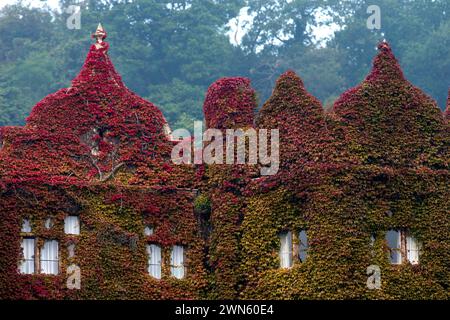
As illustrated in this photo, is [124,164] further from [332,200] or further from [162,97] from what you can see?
[162,97]

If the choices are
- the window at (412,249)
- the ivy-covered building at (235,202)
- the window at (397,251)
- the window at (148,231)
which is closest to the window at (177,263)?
the ivy-covered building at (235,202)

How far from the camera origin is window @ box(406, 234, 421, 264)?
1752 inches

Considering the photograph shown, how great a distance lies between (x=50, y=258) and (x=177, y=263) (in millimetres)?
4303

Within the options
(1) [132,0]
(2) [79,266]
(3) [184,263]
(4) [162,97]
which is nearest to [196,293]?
(3) [184,263]

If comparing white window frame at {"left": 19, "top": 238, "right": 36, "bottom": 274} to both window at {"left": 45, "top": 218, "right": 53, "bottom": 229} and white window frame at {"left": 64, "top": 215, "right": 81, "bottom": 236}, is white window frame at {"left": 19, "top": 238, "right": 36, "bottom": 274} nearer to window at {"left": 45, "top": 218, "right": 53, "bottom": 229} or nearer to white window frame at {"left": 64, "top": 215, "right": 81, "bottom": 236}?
window at {"left": 45, "top": 218, "right": 53, "bottom": 229}

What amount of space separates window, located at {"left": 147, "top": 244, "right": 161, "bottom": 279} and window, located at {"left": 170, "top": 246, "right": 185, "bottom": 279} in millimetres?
447

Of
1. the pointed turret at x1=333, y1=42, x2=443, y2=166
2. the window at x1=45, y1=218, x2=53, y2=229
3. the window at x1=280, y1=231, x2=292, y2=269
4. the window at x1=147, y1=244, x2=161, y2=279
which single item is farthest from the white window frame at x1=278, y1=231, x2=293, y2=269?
the window at x1=45, y1=218, x2=53, y2=229

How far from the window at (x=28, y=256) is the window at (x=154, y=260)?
389 cm

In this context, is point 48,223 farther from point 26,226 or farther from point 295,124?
point 295,124

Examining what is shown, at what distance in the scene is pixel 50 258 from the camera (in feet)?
148

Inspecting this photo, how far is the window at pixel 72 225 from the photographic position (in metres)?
45.3

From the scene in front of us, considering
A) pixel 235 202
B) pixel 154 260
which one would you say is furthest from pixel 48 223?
pixel 235 202

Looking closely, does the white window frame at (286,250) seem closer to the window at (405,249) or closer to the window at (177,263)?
the window at (405,249)

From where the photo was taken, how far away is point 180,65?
85125 millimetres
